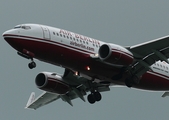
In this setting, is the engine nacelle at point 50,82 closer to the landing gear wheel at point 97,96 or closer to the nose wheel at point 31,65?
the landing gear wheel at point 97,96

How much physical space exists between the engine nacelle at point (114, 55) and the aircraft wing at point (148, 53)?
131 centimetres

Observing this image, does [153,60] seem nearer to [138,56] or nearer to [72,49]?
[138,56]

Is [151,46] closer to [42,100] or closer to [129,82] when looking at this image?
[129,82]

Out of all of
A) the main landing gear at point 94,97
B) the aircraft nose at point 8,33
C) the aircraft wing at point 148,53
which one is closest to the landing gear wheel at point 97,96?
the main landing gear at point 94,97

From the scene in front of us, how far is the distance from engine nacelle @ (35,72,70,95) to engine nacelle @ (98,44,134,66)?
800 centimetres

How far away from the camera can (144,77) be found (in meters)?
52.6

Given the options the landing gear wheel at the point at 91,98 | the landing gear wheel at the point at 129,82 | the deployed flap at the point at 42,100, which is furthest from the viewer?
the deployed flap at the point at 42,100

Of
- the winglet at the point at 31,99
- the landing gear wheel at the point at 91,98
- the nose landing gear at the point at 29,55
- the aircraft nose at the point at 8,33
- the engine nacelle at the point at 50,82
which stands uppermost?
the aircraft nose at the point at 8,33

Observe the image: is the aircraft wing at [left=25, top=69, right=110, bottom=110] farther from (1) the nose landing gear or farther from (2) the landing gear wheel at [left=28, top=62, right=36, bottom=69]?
(2) the landing gear wheel at [left=28, top=62, right=36, bottom=69]

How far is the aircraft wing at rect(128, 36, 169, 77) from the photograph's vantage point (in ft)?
158

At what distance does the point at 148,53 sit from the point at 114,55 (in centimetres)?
379

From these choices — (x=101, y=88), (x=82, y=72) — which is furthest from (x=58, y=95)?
(x=82, y=72)

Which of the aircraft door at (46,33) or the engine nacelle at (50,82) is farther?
the engine nacelle at (50,82)

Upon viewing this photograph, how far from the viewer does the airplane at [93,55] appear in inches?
1866
